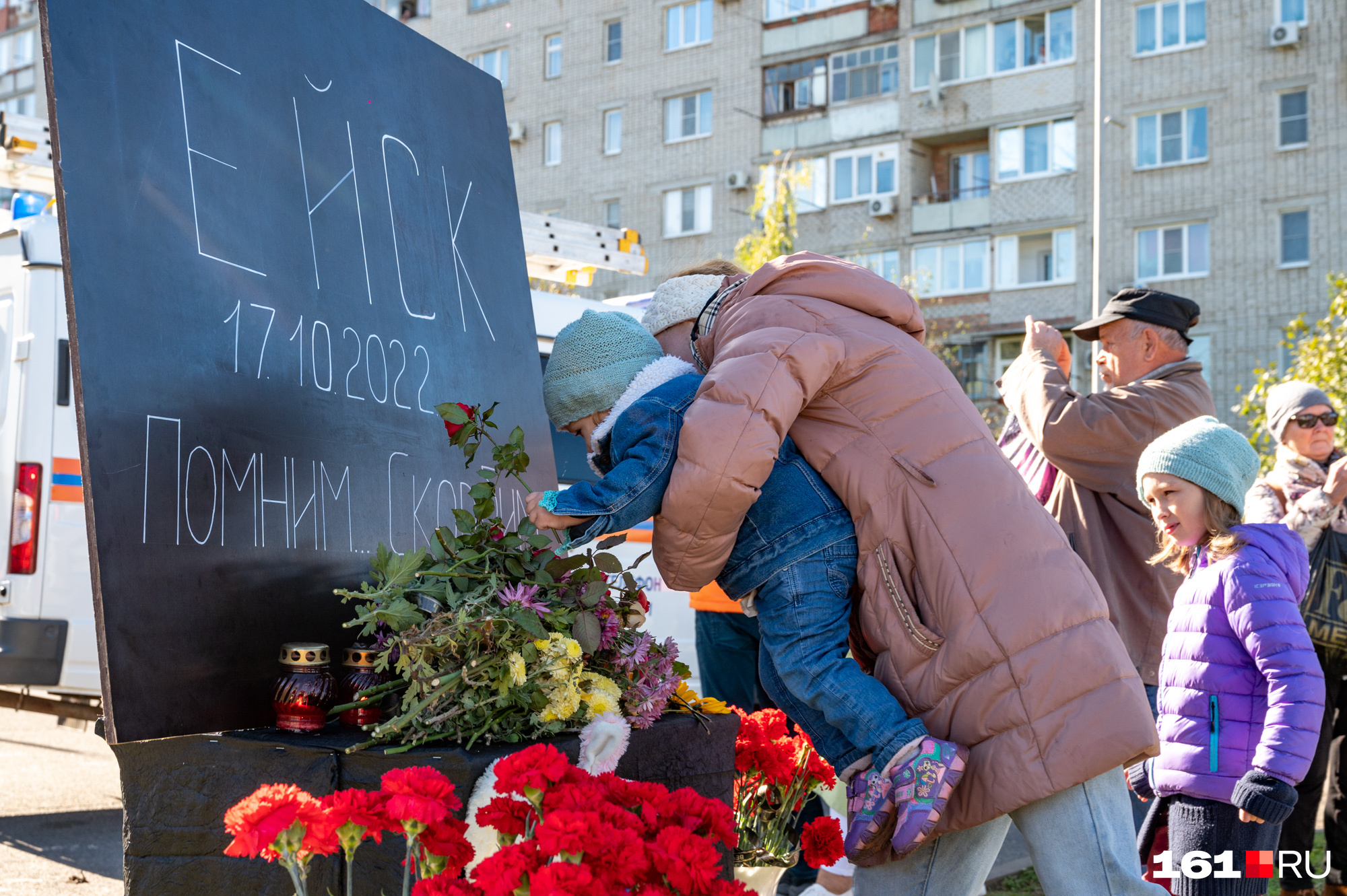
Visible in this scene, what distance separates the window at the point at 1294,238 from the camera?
24047 mm

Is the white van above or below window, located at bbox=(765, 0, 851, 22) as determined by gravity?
below

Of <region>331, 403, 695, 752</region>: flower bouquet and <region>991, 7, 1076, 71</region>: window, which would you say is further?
<region>991, 7, 1076, 71</region>: window

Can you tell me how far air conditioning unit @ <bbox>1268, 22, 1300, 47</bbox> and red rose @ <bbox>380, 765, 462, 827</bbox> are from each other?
87.4 feet

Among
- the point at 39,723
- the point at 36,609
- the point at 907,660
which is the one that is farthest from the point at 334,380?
the point at 39,723

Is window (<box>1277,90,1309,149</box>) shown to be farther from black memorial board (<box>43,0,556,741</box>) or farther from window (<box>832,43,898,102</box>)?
black memorial board (<box>43,0,556,741</box>)

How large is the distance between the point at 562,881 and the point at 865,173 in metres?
28.5

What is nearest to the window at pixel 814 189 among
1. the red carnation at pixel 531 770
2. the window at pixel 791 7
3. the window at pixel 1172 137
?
the window at pixel 791 7

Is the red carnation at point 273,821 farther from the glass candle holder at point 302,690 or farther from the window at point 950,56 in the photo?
the window at point 950,56

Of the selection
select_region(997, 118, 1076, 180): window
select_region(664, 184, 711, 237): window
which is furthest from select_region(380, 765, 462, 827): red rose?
select_region(664, 184, 711, 237): window

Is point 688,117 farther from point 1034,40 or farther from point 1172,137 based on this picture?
point 1172,137

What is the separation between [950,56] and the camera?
27656 mm

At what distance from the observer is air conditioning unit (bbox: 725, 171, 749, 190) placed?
29.3m

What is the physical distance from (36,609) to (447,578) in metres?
4.03

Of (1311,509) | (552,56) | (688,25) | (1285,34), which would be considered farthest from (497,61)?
(1311,509)
